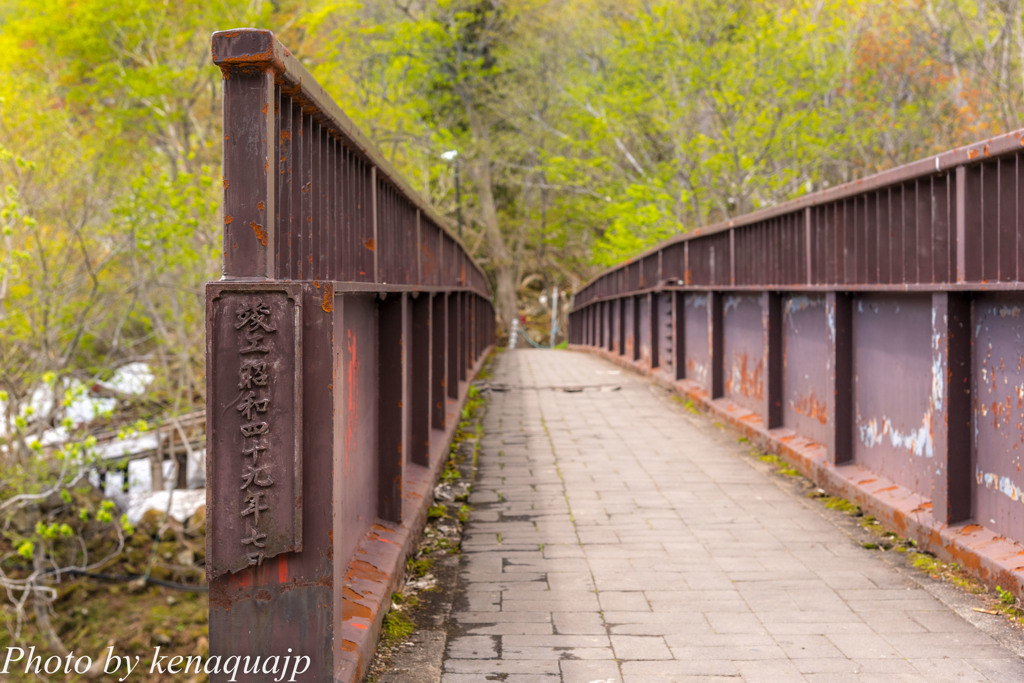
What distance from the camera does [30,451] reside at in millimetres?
13031

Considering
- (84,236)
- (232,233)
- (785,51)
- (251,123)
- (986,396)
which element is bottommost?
(986,396)

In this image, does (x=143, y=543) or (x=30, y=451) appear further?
(x=143, y=543)

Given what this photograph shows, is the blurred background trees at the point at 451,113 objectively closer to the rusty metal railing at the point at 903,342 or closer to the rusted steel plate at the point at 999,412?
the rusty metal railing at the point at 903,342

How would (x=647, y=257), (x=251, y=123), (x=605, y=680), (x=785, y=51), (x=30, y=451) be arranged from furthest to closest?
(x=785, y=51), (x=647, y=257), (x=30, y=451), (x=605, y=680), (x=251, y=123)

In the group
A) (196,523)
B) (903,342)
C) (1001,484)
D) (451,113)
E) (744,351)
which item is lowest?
(196,523)

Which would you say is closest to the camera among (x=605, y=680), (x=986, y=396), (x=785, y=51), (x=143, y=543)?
(x=605, y=680)

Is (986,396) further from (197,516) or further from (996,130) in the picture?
(996,130)

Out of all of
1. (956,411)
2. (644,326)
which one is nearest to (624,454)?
(956,411)

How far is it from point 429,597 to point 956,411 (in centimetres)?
298

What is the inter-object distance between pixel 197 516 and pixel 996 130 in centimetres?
1968

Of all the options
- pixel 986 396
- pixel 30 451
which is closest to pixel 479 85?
pixel 30 451

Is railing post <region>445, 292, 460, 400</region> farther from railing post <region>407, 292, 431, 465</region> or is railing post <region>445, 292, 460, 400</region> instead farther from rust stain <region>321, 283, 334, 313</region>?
rust stain <region>321, 283, 334, 313</region>

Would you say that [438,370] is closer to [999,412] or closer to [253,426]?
[999,412]

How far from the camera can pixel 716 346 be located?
390 inches
